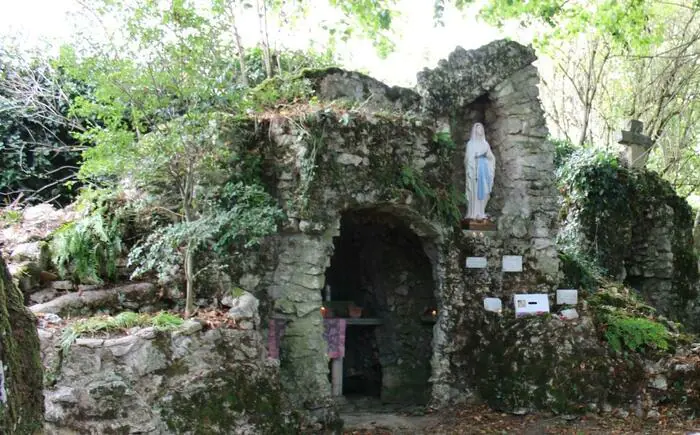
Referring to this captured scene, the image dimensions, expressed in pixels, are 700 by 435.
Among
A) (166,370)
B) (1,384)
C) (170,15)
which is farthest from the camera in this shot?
(170,15)

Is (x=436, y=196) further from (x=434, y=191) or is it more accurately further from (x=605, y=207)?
(x=605, y=207)

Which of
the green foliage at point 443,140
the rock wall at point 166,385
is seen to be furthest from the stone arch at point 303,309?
the green foliage at point 443,140

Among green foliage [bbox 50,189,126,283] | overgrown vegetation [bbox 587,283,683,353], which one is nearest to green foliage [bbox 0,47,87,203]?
green foliage [bbox 50,189,126,283]

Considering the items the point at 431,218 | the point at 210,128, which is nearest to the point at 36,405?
the point at 210,128

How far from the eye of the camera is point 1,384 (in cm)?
223

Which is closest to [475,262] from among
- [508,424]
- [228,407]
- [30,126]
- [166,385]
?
[508,424]

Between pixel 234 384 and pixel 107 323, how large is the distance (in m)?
1.23

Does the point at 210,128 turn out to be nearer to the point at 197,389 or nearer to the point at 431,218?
the point at 197,389

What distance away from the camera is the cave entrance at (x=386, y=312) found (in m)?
9.73

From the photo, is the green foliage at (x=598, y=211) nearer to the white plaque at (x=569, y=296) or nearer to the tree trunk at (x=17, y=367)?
the white plaque at (x=569, y=296)

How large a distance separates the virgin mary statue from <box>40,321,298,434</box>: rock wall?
3.72 meters

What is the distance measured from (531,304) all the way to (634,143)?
17.7 ft

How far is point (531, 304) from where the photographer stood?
→ 882 centimetres

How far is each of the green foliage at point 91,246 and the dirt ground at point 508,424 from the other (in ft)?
10.3
